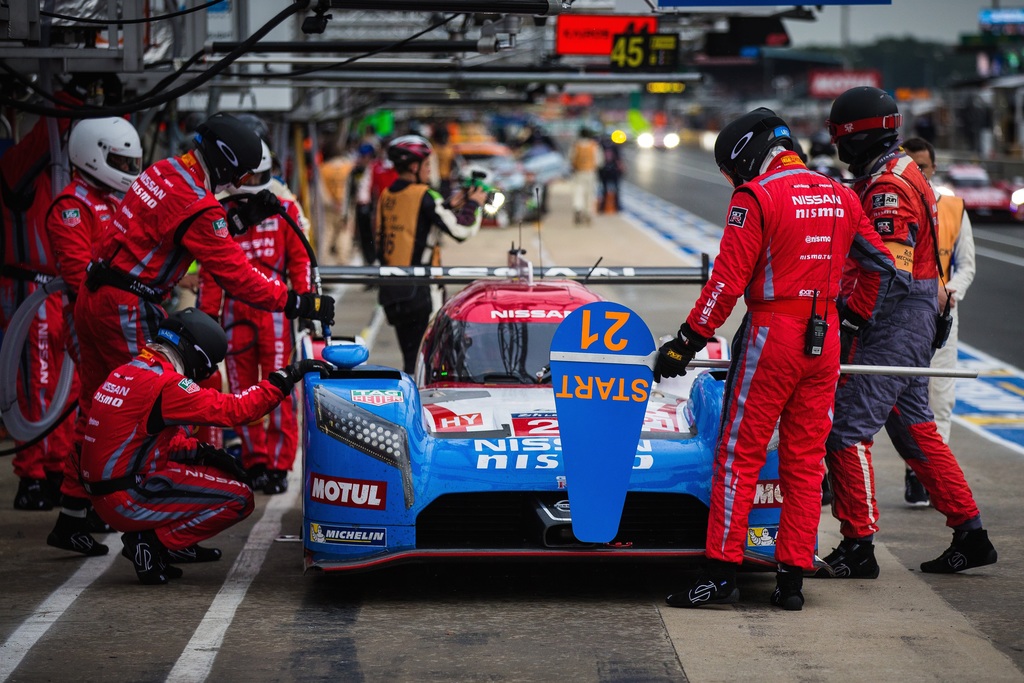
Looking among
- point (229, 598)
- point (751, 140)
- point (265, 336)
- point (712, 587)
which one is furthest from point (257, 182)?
point (712, 587)

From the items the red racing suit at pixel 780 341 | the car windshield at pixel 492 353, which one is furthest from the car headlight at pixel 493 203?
the red racing suit at pixel 780 341

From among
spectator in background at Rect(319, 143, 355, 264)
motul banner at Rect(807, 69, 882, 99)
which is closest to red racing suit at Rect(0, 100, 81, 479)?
spectator in background at Rect(319, 143, 355, 264)

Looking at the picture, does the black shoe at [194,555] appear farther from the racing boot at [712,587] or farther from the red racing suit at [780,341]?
the red racing suit at [780,341]

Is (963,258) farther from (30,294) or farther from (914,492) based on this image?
(30,294)

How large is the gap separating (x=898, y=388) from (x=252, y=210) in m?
3.37

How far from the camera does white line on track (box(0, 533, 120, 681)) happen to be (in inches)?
209

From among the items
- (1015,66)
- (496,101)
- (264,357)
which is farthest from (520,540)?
(1015,66)

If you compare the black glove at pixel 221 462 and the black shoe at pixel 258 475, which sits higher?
the black glove at pixel 221 462

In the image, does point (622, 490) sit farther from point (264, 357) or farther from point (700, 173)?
point (700, 173)

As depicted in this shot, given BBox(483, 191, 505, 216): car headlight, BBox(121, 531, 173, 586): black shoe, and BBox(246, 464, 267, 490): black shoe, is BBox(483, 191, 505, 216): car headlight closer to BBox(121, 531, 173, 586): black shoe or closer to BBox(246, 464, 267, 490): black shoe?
BBox(246, 464, 267, 490): black shoe

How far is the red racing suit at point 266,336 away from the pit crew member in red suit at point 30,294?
909 mm

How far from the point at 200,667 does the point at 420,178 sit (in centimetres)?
560

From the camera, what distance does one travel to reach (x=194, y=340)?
6.43 m

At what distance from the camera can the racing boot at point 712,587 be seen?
5.88 meters
